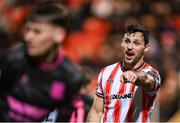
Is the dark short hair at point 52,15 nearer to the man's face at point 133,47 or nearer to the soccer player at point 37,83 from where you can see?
the soccer player at point 37,83

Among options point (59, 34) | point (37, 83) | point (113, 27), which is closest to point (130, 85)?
point (59, 34)

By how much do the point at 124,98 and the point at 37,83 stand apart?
115 inches

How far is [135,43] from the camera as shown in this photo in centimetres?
219

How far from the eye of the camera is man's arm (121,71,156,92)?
2.14 meters

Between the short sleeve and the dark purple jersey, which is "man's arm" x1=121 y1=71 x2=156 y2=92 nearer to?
the short sleeve

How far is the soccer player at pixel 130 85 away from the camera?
7.11ft

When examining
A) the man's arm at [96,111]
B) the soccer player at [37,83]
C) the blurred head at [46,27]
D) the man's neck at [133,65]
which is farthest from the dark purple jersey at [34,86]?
the man's neck at [133,65]

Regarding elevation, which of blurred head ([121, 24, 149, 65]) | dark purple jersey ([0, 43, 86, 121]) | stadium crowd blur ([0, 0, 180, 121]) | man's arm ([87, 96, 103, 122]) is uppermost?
stadium crowd blur ([0, 0, 180, 121])

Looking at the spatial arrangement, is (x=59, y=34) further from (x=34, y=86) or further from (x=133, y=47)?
(x=133, y=47)

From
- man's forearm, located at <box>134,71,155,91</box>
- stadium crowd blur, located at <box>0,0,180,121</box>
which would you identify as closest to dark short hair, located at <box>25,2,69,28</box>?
man's forearm, located at <box>134,71,155,91</box>

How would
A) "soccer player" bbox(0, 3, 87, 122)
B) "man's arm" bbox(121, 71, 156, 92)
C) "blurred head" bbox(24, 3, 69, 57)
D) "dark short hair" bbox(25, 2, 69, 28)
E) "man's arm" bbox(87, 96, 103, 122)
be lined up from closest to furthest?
"man's arm" bbox(121, 71, 156, 92) < "man's arm" bbox(87, 96, 103, 122) < "blurred head" bbox(24, 3, 69, 57) < "dark short hair" bbox(25, 2, 69, 28) < "soccer player" bbox(0, 3, 87, 122)

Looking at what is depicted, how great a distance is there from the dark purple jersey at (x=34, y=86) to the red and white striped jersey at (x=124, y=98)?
251cm

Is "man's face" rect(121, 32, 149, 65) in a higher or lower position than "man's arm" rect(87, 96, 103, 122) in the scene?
higher

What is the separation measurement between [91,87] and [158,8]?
23.6ft
